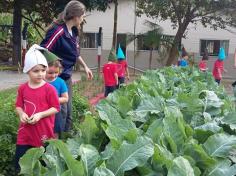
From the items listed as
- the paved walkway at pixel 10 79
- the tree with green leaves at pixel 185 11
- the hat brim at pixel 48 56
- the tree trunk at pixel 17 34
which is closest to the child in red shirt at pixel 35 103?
the hat brim at pixel 48 56

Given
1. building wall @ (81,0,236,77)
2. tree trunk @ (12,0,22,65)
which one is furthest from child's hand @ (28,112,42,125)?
building wall @ (81,0,236,77)

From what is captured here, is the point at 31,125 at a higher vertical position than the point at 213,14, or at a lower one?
lower

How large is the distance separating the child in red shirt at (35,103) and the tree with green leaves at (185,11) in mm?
20311

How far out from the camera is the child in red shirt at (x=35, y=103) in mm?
4207

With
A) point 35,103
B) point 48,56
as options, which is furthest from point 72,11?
point 35,103

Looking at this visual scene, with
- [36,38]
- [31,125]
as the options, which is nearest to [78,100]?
[31,125]

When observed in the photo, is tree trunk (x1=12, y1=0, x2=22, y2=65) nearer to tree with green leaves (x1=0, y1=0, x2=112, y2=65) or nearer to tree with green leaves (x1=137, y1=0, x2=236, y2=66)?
tree with green leaves (x1=0, y1=0, x2=112, y2=65)

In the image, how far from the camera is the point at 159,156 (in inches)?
107

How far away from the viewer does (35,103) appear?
4238 millimetres

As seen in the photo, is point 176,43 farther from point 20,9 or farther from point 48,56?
point 48,56

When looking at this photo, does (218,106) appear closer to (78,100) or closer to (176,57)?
(78,100)

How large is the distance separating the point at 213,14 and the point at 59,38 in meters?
21.7

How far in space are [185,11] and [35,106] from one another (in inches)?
876

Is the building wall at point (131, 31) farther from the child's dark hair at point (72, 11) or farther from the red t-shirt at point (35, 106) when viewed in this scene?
the red t-shirt at point (35, 106)
